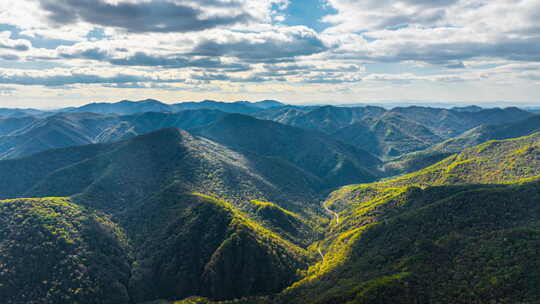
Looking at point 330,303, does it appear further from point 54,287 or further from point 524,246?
point 54,287

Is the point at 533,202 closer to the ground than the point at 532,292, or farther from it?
farther from it

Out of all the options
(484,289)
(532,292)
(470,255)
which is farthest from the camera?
(470,255)

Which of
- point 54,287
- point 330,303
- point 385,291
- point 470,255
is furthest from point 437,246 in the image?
point 54,287

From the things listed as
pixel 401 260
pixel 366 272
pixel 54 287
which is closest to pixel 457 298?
pixel 401 260

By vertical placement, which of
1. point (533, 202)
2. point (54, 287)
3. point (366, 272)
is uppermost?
point (533, 202)

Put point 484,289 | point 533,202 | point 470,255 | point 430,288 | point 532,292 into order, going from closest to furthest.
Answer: point 532,292 → point 484,289 → point 430,288 → point 470,255 → point 533,202

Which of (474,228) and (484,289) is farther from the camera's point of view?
(474,228)

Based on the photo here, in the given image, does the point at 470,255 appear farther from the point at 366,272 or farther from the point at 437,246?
the point at 366,272

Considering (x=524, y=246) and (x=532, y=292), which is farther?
(x=524, y=246)

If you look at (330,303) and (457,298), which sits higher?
(457,298)
